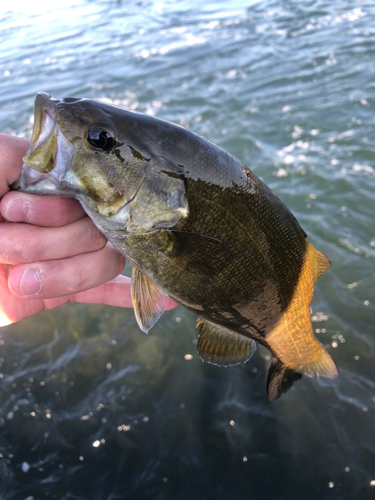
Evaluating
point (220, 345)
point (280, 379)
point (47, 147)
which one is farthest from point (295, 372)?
point (47, 147)

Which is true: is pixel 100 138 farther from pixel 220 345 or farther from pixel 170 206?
pixel 220 345

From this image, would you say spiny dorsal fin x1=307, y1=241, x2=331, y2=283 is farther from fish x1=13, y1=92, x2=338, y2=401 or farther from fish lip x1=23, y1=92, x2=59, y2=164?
fish lip x1=23, y1=92, x2=59, y2=164

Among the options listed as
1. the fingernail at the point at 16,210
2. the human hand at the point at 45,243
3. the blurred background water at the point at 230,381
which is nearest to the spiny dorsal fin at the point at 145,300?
the human hand at the point at 45,243

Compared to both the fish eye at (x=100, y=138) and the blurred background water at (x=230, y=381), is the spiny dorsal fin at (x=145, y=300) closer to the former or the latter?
the fish eye at (x=100, y=138)

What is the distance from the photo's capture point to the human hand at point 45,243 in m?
1.88

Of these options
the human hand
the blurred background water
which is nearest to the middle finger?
the human hand

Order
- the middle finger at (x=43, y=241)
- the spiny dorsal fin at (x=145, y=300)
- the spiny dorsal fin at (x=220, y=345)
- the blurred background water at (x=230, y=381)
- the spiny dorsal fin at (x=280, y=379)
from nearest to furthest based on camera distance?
the middle finger at (x=43, y=241) → the spiny dorsal fin at (x=145, y=300) → the spiny dorsal fin at (x=220, y=345) → the spiny dorsal fin at (x=280, y=379) → the blurred background water at (x=230, y=381)

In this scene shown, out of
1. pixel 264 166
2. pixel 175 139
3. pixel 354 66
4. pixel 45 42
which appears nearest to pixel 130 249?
pixel 175 139

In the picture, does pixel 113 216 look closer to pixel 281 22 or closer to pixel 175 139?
pixel 175 139

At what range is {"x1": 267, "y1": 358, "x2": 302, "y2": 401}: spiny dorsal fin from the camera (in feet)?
8.23

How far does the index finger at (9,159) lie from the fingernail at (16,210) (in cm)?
12

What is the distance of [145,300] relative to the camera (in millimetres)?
2123

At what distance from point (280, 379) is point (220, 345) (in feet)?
1.61

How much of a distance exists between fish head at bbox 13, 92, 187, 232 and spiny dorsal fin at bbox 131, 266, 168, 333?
1.20 ft
